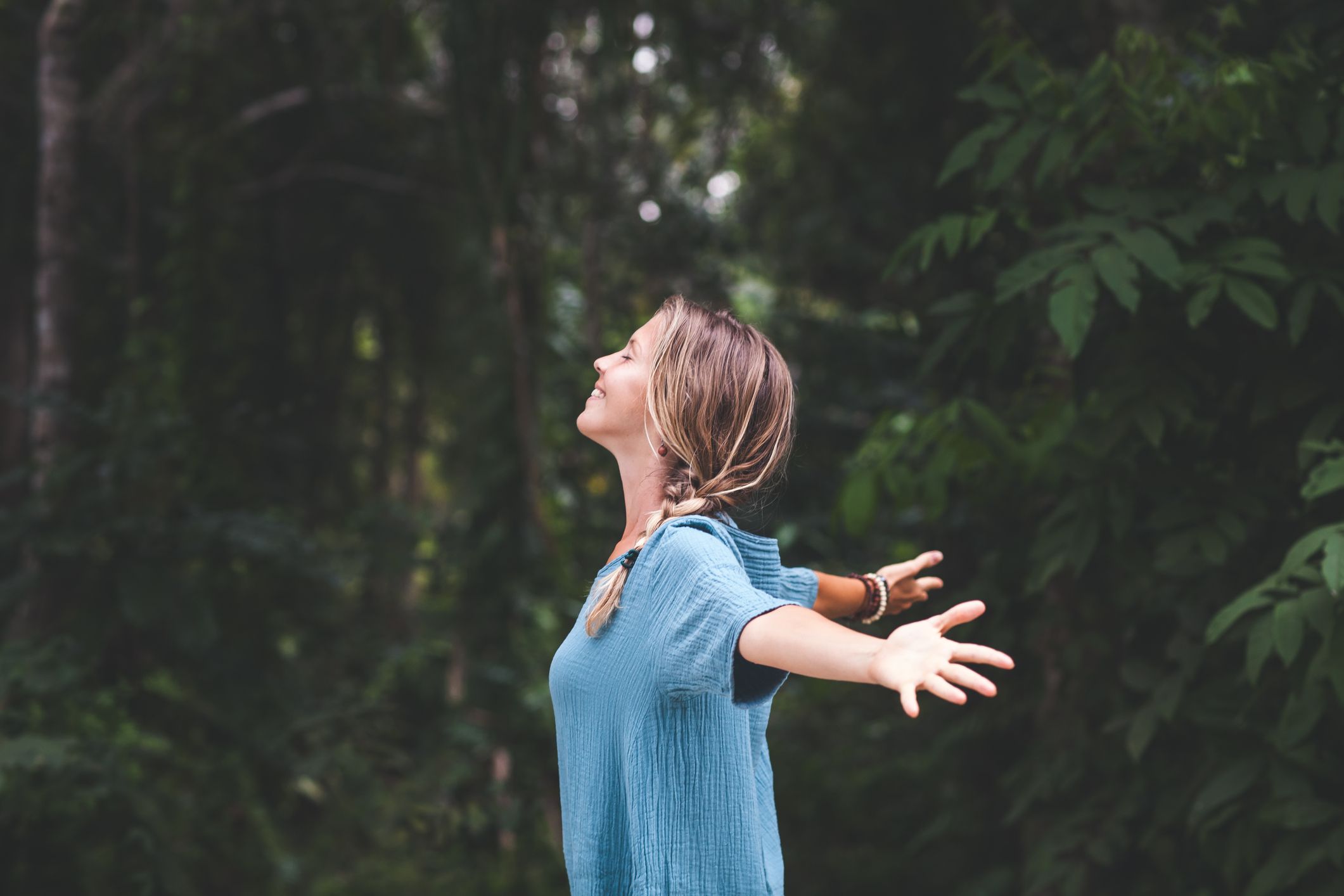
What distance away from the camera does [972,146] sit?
2.13 metres

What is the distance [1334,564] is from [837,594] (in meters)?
0.73

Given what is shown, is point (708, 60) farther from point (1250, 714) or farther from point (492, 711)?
point (1250, 714)

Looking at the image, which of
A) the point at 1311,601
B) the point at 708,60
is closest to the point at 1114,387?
the point at 1311,601

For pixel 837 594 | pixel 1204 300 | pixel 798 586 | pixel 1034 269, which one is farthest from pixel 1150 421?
pixel 798 586

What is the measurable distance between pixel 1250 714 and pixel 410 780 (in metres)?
3.34

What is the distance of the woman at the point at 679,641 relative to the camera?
1.13 m

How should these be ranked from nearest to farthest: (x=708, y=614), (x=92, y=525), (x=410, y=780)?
(x=708, y=614), (x=92, y=525), (x=410, y=780)

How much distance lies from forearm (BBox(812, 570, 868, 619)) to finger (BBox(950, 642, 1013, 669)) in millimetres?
627

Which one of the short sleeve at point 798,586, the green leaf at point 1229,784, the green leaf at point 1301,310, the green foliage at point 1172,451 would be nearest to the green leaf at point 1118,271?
the green foliage at point 1172,451

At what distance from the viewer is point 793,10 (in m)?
5.78

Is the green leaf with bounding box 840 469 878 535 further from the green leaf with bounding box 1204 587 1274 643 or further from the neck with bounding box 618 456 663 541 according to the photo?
the neck with bounding box 618 456 663 541

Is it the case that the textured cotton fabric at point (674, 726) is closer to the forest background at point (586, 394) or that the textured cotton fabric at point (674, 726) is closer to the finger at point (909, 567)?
the forest background at point (586, 394)

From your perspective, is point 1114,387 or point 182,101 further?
point 182,101

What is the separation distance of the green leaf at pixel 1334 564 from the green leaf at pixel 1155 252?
48 cm
